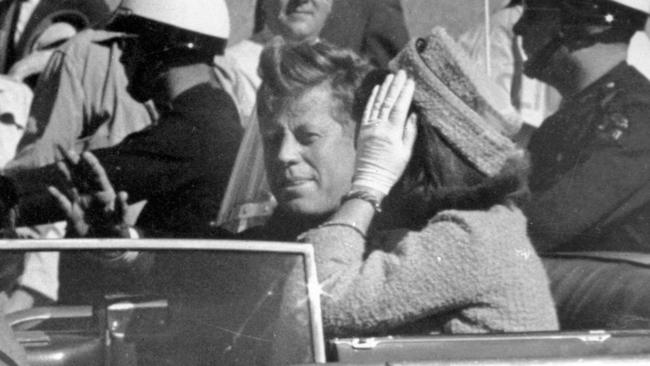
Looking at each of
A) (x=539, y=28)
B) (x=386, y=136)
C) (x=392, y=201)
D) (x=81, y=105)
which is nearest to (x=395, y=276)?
(x=392, y=201)

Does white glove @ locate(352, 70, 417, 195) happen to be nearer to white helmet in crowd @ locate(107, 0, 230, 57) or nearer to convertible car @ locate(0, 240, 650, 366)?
convertible car @ locate(0, 240, 650, 366)

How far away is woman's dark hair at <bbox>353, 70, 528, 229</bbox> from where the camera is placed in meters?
3.95

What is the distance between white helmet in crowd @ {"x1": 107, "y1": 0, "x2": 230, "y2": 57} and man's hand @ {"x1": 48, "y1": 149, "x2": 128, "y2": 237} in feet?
1.24

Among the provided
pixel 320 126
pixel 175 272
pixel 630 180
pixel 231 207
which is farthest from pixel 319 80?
pixel 630 180

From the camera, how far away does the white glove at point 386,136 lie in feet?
12.8

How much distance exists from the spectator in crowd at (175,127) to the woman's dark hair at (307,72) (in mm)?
150

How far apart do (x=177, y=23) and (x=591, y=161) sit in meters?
1.30

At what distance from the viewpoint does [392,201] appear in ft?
12.9

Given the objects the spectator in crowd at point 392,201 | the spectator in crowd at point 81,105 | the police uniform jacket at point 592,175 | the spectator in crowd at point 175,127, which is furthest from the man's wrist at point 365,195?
the spectator in crowd at point 81,105

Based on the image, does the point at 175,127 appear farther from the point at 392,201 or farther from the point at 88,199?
the point at 392,201

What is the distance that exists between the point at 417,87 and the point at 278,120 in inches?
16.9

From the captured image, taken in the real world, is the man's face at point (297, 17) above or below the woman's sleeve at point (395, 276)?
above

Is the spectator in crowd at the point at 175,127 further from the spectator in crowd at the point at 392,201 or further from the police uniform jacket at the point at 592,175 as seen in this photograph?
the police uniform jacket at the point at 592,175

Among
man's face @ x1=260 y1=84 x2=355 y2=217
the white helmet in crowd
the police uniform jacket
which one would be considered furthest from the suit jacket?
the police uniform jacket
